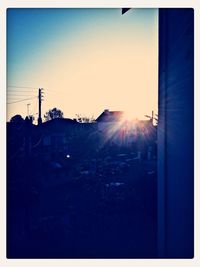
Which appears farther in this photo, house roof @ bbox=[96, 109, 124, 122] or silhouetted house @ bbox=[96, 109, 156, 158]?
house roof @ bbox=[96, 109, 124, 122]

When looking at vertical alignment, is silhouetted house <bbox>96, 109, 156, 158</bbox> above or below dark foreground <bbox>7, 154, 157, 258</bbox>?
above

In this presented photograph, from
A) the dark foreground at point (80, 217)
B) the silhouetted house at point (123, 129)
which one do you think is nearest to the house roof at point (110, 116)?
the silhouetted house at point (123, 129)

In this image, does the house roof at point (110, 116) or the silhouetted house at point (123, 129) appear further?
the house roof at point (110, 116)

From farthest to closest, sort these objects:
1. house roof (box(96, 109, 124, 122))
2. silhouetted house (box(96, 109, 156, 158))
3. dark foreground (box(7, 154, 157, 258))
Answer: house roof (box(96, 109, 124, 122))
silhouetted house (box(96, 109, 156, 158))
dark foreground (box(7, 154, 157, 258))

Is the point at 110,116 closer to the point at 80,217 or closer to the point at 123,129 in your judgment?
the point at 123,129

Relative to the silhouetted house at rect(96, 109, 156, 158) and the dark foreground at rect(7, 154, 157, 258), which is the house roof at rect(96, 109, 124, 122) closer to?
the silhouetted house at rect(96, 109, 156, 158)

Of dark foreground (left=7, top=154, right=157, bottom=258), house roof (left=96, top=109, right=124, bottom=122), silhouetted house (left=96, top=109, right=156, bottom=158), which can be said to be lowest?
dark foreground (left=7, top=154, right=157, bottom=258)

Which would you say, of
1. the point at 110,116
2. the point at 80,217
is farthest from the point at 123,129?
the point at 80,217

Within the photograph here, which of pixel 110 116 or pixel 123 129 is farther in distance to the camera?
pixel 110 116

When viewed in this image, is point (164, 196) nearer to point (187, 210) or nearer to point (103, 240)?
point (187, 210)

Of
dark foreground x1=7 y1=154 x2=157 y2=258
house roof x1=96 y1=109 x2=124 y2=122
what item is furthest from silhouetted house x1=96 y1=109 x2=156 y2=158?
dark foreground x1=7 y1=154 x2=157 y2=258

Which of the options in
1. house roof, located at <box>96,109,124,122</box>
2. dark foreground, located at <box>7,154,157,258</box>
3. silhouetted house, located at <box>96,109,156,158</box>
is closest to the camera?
dark foreground, located at <box>7,154,157,258</box>

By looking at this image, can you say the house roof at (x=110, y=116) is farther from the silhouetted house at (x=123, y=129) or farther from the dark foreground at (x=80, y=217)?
the dark foreground at (x=80, y=217)

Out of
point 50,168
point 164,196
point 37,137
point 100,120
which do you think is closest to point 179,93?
point 164,196
